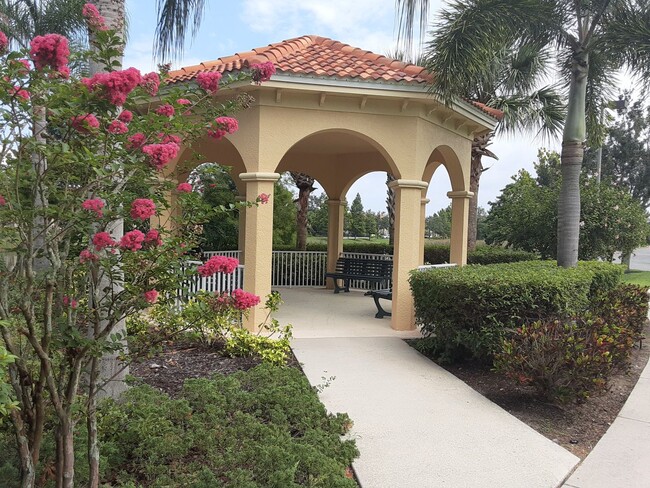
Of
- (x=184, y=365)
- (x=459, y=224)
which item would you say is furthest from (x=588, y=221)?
(x=184, y=365)

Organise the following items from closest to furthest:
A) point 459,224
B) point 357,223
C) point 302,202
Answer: point 459,224 → point 302,202 → point 357,223

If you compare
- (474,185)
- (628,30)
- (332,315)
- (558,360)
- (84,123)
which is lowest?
(332,315)

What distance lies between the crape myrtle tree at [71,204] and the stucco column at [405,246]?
18.7ft

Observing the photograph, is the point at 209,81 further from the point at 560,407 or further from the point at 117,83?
the point at 560,407

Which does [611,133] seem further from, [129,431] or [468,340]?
[129,431]

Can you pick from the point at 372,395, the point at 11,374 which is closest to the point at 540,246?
the point at 372,395

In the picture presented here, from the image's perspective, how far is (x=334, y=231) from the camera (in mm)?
13266

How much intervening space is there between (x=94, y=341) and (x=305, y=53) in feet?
24.5

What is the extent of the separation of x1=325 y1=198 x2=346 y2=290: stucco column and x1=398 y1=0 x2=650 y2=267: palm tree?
5787 millimetres

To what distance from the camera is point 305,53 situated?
8648 mm

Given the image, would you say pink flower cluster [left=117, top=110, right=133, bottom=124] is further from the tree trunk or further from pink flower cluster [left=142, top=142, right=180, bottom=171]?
the tree trunk

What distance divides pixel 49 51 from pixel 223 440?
8.31 feet

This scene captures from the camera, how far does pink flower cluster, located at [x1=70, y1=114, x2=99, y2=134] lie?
82.9 inches

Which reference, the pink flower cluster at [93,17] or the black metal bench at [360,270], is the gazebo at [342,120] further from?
the pink flower cluster at [93,17]
